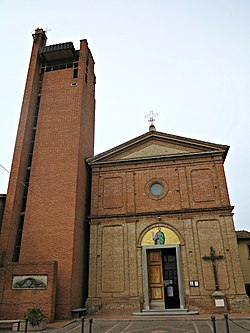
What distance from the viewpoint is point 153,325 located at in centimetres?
1179

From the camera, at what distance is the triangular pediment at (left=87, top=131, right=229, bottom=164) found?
59.9 feet

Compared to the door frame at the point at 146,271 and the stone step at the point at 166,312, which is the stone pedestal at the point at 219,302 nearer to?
the stone step at the point at 166,312

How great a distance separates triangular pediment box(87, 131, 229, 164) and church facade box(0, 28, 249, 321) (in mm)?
65

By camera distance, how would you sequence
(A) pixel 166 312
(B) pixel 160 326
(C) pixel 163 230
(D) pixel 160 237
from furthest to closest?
(C) pixel 163 230 < (D) pixel 160 237 < (A) pixel 166 312 < (B) pixel 160 326

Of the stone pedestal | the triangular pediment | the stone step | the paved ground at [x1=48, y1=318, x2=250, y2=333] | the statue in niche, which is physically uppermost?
the triangular pediment

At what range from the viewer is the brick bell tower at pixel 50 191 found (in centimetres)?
1378

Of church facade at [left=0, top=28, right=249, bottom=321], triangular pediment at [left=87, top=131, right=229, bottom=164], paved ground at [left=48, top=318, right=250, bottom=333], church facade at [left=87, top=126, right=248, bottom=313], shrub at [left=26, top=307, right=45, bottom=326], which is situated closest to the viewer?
paved ground at [left=48, top=318, right=250, bottom=333]

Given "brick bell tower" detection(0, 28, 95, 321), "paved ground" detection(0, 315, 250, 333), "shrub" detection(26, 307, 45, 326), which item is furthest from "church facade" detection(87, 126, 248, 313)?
"shrub" detection(26, 307, 45, 326)

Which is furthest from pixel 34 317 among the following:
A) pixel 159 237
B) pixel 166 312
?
pixel 159 237

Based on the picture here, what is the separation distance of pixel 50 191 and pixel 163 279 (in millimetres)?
7880

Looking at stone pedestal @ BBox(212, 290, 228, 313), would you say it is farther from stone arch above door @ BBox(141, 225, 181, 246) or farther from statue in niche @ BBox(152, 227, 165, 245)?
statue in niche @ BBox(152, 227, 165, 245)

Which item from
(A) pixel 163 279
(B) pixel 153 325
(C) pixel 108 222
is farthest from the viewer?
(C) pixel 108 222

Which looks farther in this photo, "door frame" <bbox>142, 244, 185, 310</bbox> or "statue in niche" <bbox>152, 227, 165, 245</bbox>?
"statue in niche" <bbox>152, 227, 165, 245</bbox>

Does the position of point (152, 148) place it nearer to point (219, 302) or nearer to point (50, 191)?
point (50, 191)
